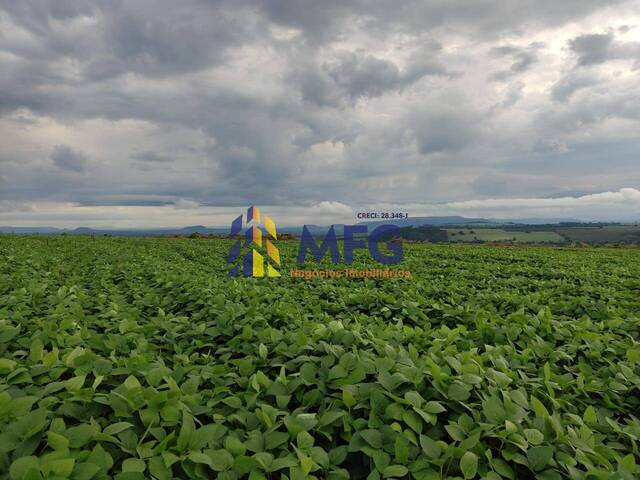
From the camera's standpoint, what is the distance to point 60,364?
107 inches

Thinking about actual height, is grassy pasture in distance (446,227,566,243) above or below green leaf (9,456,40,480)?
below

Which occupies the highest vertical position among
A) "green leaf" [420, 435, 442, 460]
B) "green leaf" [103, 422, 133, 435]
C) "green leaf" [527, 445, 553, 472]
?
"green leaf" [103, 422, 133, 435]

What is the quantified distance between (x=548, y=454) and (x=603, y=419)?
1275 mm

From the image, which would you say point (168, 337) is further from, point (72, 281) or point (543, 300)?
point (543, 300)

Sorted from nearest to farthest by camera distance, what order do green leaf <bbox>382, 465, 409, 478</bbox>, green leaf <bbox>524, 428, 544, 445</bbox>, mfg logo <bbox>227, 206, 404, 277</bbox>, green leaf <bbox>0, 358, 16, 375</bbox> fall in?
green leaf <bbox>382, 465, 409, 478</bbox> < green leaf <bbox>524, 428, 544, 445</bbox> < green leaf <bbox>0, 358, 16, 375</bbox> < mfg logo <bbox>227, 206, 404, 277</bbox>

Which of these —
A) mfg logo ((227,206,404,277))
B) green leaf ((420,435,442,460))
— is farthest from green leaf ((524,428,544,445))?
mfg logo ((227,206,404,277))

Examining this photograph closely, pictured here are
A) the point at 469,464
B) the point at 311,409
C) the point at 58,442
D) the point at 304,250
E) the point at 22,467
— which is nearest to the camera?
the point at 22,467

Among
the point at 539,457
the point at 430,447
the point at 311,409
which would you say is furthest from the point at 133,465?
the point at 539,457

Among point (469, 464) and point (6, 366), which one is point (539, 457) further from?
point (6, 366)

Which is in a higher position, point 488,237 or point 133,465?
Result: point 133,465

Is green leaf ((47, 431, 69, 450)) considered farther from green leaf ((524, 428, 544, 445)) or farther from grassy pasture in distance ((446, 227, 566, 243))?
grassy pasture in distance ((446, 227, 566, 243))

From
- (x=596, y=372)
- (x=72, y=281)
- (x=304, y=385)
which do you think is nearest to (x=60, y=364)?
(x=304, y=385)

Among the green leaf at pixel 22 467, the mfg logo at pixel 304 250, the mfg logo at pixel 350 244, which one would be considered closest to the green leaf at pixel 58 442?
the green leaf at pixel 22 467

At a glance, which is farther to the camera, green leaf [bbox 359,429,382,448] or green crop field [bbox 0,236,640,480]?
green leaf [bbox 359,429,382,448]
